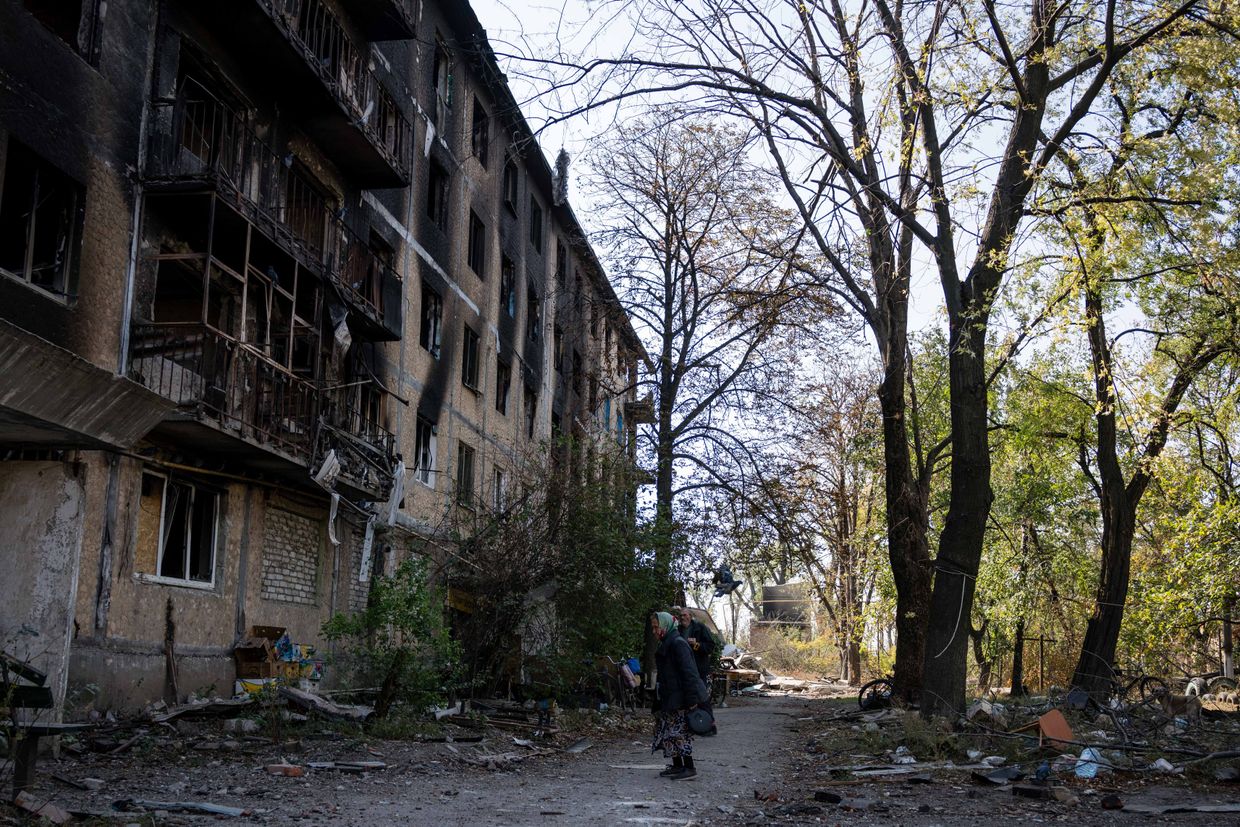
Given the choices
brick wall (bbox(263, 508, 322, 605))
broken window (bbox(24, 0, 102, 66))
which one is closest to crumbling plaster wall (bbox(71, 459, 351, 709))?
brick wall (bbox(263, 508, 322, 605))

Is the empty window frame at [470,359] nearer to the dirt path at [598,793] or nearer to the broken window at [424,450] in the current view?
the broken window at [424,450]

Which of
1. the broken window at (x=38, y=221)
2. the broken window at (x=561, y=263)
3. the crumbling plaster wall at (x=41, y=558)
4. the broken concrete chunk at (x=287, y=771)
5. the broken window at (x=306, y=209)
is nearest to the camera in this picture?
the crumbling plaster wall at (x=41, y=558)

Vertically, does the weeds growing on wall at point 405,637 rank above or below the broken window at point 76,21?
below

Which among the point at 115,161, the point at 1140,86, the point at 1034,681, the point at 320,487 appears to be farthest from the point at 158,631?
the point at 1034,681

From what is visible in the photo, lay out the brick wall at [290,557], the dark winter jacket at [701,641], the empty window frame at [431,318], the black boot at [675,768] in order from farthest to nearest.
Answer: the empty window frame at [431,318]
the brick wall at [290,557]
the dark winter jacket at [701,641]
the black boot at [675,768]

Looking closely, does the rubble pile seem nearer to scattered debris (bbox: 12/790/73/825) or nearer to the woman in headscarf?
the woman in headscarf

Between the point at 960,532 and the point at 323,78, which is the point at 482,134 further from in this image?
the point at 960,532

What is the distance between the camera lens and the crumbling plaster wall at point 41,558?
884 centimetres

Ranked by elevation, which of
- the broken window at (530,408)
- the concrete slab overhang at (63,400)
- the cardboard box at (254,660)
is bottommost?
the cardboard box at (254,660)

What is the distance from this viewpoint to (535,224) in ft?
110

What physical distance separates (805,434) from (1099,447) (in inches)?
302

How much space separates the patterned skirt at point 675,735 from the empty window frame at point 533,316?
2153cm

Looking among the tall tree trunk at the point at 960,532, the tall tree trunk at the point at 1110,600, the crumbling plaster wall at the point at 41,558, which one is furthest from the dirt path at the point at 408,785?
the tall tree trunk at the point at 1110,600

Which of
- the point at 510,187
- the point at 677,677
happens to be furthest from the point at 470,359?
the point at 677,677
